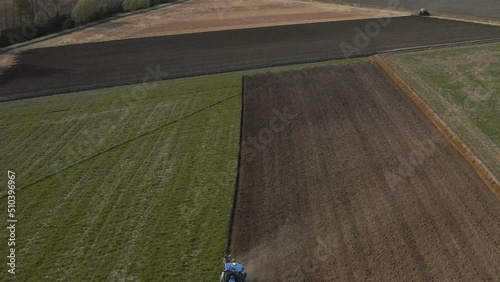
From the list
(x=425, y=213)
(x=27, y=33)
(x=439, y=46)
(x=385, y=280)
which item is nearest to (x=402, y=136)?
(x=425, y=213)

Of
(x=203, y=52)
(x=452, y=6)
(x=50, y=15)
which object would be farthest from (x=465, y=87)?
(x=50, y=15)

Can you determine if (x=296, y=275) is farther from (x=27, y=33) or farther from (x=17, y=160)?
(x=27, y=33)

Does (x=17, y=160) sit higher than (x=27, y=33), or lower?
lower

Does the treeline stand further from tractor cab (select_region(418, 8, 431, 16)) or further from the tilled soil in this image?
tractor cab (select_region(418, 8, 431, 16))

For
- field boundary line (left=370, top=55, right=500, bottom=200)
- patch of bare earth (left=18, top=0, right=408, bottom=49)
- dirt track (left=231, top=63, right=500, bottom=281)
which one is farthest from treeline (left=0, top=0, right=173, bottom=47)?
field boundary line (left=370, top=55, right=500, bottom=200)

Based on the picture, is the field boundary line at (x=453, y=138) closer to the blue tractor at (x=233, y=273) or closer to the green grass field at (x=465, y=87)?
the green grass field at (x=465, y=87)

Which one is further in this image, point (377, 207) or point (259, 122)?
point (259, 122)

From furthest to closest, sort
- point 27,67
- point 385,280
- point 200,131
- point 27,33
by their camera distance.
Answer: point 27,33
point 27,67
point 200,131
point 385,280
